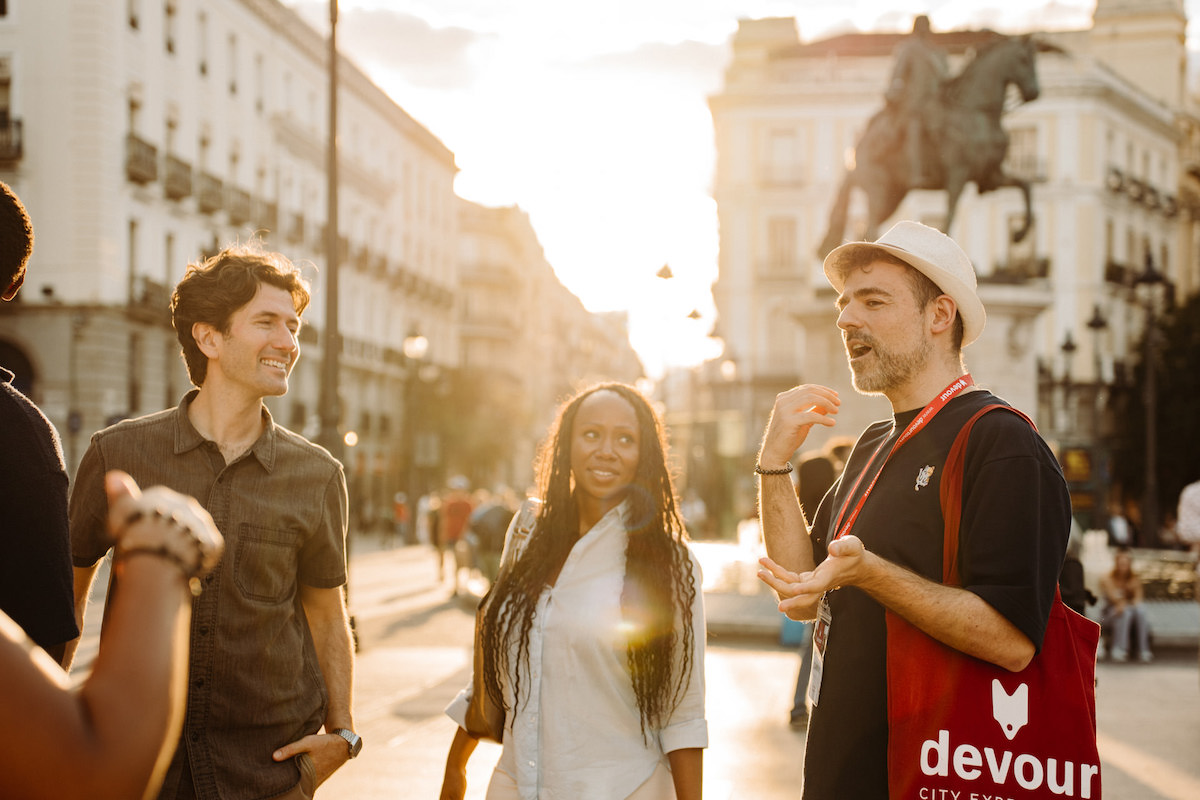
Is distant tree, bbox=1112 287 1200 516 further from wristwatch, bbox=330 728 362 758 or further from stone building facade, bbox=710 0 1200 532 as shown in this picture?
wristwatch, bbox=330 728 362 758

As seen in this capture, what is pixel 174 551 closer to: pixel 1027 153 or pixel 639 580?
pixel 639 580

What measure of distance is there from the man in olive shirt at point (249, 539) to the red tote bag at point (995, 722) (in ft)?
4.85

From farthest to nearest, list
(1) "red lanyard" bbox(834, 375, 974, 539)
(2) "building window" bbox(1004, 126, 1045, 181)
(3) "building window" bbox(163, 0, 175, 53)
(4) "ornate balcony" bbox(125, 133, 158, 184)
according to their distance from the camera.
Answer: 1. (2) "building window" bbox(1004, 126, 1045, 181)
2. (3) "building window" bbox(163, 0, 175, 53)
3. (4) "ornate balcony" bbox(125, 133, 158, 184)
4. (1) "red lanyard" bbox(834, 375, 974, 539)

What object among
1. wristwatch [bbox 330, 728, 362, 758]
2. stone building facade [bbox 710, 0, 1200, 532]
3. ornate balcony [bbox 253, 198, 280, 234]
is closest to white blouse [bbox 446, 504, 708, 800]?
wristwatch [bbox 330, 728, 362, 758]

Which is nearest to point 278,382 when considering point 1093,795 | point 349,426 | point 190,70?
point 1093,795

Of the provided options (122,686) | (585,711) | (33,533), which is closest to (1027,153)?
(585,711)

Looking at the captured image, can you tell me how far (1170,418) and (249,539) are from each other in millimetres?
48904

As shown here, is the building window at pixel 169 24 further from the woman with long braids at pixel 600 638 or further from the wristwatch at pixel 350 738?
the wristwatch at pixel 350 738

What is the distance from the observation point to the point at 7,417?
233cm

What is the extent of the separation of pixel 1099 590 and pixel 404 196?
49323mm

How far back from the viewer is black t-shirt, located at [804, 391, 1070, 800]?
260 centimetres

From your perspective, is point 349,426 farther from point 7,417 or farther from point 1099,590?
point 7,417

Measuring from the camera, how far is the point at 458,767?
3.74 m

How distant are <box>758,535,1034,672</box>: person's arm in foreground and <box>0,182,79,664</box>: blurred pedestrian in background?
4.45 ft
